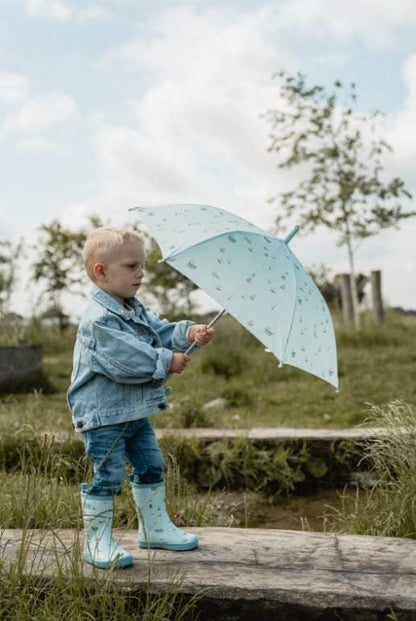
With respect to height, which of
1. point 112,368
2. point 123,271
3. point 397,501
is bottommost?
point 397,501

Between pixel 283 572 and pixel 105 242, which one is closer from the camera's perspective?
pixel 105 242

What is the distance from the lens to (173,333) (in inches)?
142

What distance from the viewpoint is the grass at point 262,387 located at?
7.37 meters

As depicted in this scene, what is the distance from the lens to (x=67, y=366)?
12234 mm

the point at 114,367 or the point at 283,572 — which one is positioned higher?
the point at 114,367

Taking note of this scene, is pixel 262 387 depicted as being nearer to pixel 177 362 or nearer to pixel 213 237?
pixel 177 362

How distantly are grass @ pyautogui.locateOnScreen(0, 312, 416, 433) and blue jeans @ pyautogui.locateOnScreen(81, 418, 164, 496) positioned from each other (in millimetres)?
2585

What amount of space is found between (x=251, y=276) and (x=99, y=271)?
0.65 m

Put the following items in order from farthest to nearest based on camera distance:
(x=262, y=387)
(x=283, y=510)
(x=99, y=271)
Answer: (x=262, y=387), (x=283, y=510), (x=99, y=271)

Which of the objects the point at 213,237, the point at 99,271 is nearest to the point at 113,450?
the point at 99,271

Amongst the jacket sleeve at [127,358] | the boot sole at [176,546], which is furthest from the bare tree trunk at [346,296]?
the jacket sleeve at [127,358]

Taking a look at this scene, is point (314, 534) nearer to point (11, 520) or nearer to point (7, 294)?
point (11, 520)

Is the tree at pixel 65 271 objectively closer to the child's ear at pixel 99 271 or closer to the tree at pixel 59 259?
the tree at pixel 59 259

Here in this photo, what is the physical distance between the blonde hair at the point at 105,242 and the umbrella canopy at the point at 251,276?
0.34ft
